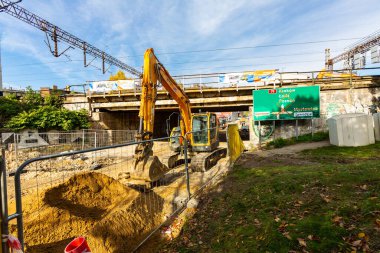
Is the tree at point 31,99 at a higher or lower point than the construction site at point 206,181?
higher

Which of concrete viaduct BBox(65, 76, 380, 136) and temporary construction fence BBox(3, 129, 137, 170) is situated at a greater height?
concrete viaduct BBox(65, 76, 380, 136)

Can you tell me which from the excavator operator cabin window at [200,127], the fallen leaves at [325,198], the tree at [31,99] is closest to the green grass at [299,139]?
the excavator operator cabin window at [200,127]

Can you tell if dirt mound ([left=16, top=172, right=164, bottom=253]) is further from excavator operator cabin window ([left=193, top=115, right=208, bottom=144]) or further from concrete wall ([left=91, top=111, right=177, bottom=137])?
concrete wall ([left=91, top=111, right=177, bottom=137])

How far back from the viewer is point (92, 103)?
74.8 ft

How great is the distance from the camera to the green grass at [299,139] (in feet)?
51.8

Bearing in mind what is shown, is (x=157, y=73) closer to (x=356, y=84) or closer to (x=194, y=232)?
(x=194, y=232)

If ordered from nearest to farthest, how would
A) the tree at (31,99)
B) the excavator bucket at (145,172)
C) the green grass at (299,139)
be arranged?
the excavator bucket at (145,172)
the green grass at (299,139)
the tree at (31,99)

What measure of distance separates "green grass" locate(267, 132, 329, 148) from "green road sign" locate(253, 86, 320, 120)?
1407mm

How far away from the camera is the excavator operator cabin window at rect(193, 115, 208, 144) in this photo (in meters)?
11.2

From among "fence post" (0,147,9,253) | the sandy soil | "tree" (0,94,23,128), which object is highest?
"tree" (0,94,23,128)

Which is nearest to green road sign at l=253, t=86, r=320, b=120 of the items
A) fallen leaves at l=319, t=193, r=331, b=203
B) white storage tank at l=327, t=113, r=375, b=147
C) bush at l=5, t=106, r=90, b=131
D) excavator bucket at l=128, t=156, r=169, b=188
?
white storage tank at l=327, t=113, r=375, b=147

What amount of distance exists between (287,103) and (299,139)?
274 cm

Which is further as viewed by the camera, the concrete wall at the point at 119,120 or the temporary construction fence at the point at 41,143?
the concrete wall at the point at 119,120

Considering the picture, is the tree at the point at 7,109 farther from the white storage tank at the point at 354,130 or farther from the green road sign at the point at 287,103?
the white storage tank at the point at 354,130
